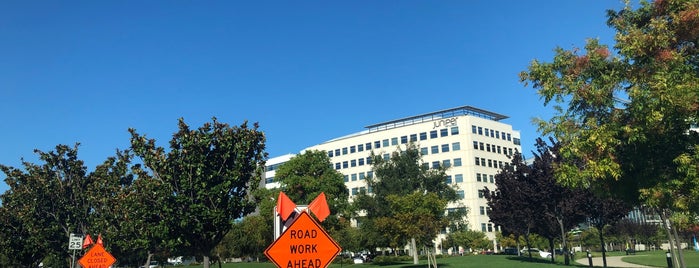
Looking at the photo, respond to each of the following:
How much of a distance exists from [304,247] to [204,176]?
1132 centimetres

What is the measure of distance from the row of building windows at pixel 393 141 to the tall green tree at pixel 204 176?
83034 mm

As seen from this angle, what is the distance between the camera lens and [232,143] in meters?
19.7

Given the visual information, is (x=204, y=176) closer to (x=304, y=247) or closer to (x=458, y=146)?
(x=304, y=247)

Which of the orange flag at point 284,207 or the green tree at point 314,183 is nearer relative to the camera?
the orange flag at point 284,207

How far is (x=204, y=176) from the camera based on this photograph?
62.1ft

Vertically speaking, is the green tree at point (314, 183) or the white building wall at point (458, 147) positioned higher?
the white building wall at point (458, 147)

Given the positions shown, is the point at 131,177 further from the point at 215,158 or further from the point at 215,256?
the point at 215,158

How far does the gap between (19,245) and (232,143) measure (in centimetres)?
2148

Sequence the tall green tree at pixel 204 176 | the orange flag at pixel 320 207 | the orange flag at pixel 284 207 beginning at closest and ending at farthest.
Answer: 1. the orange flag at pixel 284 207
2. the orange flag at pixel 320 207
3. the tall green tree at pixel 204 176

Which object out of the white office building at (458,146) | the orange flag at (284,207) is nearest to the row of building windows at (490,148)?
the white office building at (458,146)

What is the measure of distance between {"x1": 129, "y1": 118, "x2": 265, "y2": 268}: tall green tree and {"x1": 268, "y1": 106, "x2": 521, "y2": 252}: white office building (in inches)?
2936

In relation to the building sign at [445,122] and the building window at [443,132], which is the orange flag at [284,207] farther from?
the building window at [443,132]

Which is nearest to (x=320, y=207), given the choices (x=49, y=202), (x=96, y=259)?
(x=96, y=259)

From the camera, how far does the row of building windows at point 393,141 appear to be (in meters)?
103
